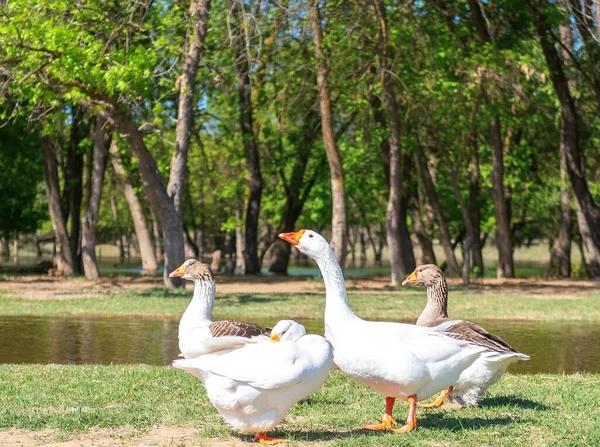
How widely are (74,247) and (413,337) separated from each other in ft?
94.8

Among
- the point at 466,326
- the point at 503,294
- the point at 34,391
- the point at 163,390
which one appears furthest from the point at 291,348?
the point at 503,294

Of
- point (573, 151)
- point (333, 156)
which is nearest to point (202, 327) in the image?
point (333, 156)

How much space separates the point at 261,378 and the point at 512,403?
11.2ft

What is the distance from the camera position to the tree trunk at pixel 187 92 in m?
24.1

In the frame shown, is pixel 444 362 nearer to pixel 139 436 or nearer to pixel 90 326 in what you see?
pixel 139 436

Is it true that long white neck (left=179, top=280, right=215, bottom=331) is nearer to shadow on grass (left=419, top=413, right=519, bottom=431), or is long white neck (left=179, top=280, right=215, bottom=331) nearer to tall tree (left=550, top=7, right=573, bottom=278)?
shadow on grass (left=419, top=413, right=519, bottom=431)

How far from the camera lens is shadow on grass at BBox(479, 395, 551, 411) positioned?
8.58 m

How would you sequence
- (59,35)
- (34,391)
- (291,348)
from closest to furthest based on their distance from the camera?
1. (291,348)
2. (34,391)
3. (59,35)

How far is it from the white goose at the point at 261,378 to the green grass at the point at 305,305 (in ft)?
39.3

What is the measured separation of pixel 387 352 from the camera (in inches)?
279

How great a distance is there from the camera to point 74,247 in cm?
3453

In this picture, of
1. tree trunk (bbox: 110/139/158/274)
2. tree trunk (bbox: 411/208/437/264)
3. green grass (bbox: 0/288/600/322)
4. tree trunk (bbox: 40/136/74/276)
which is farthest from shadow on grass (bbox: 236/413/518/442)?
tree trunk (bbox: 411/208/437/264)

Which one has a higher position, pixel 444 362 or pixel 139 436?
pixel 444 362

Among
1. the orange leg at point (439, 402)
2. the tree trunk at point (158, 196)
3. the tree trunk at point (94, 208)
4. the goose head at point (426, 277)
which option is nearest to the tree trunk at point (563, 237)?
the tree trunk at point (158, 196)
